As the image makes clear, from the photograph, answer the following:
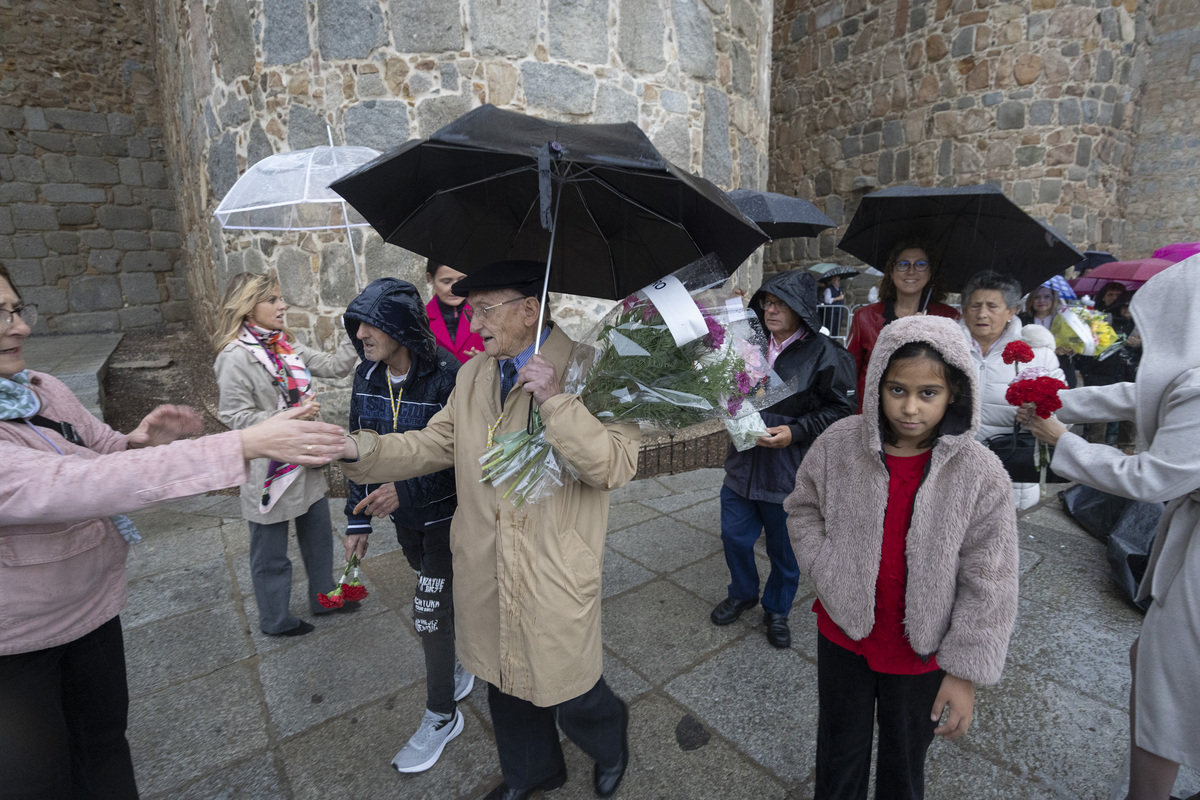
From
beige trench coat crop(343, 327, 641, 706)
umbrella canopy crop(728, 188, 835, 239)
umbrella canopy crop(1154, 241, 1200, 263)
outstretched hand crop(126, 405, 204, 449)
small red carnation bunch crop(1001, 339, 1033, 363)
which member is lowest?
beige trench coat crop(343, 327, 641, 706)

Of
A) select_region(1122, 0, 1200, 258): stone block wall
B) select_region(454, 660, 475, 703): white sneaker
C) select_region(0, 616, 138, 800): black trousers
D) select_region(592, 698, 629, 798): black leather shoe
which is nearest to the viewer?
select_region(0, 616, 138, 800): black trousers

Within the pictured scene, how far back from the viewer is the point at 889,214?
11.6 ft

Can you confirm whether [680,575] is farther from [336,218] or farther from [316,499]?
[336,218]

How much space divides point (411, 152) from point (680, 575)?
2987 millimetres

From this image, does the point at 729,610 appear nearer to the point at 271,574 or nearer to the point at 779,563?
the point at 779,563

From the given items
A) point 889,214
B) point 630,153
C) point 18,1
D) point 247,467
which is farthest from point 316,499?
point 18,1

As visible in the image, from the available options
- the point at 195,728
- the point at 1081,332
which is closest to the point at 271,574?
the point at 195,728

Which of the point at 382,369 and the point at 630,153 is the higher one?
the point at 630,153

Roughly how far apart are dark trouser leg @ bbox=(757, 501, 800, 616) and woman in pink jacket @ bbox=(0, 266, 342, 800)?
225 cm

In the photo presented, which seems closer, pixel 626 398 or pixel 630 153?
pixel 630 153

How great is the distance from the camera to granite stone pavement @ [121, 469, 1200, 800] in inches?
Answer: 90.7

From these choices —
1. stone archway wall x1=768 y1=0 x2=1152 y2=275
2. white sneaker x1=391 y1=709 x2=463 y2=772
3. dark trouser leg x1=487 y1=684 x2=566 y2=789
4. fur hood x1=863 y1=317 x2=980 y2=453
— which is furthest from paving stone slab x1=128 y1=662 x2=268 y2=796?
stone archway wall x1=768 y1=0 x2=1152 y2=275

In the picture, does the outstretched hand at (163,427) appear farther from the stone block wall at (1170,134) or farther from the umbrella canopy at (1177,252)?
the stone block wall at (1170,134)

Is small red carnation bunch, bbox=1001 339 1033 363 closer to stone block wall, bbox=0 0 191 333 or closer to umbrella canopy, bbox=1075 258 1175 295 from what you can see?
umbrella canopy, bbox=1075 258 1175 295
